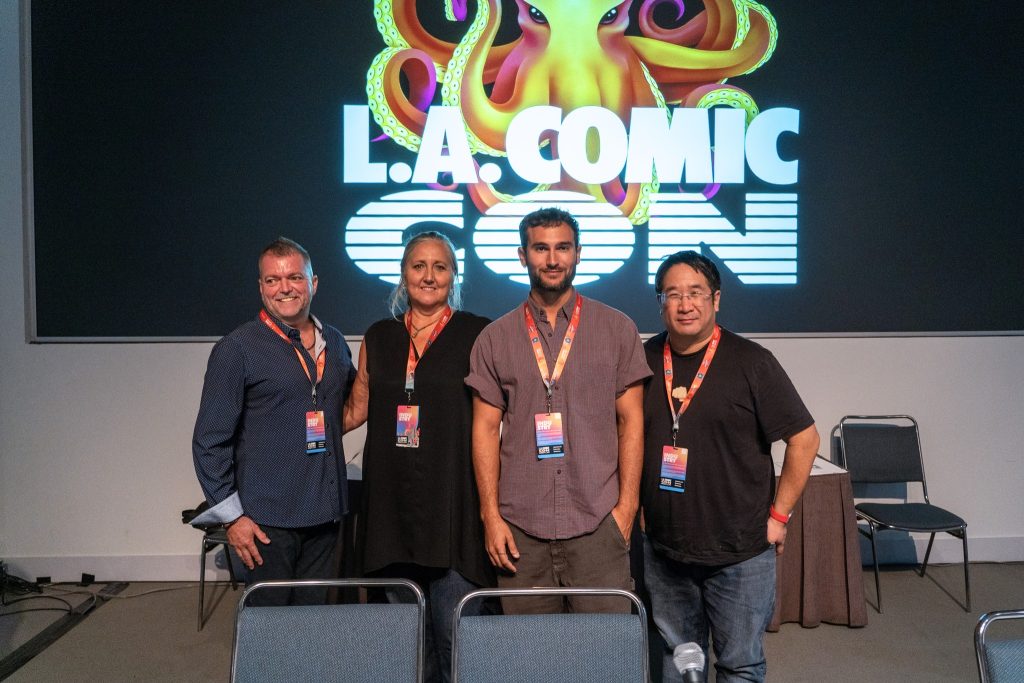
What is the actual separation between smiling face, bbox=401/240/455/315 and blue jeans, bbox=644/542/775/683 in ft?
3.19

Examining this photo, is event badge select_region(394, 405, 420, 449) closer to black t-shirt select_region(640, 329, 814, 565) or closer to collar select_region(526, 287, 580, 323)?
collar select_region(526, 287, 580, 323)

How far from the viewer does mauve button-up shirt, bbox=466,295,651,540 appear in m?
1.95

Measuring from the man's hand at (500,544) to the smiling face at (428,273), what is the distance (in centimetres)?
67

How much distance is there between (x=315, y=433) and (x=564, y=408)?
0.76 meters

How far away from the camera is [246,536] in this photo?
2100 millimetres

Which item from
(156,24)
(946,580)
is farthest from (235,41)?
(946,580)

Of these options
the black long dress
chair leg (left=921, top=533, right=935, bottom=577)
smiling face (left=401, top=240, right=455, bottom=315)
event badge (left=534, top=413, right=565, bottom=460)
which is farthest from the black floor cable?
chair leg (left=921, top=533, right=935, bottom=577)

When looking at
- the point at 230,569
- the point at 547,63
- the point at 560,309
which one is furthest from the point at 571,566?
the point at 547,63

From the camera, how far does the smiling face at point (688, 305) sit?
1974 mm

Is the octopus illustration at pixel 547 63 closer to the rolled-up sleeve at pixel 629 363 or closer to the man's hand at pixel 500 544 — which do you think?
the rolled-up sleeve at pixel 629 363

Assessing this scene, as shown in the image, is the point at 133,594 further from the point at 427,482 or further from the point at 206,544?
the point at 427,482

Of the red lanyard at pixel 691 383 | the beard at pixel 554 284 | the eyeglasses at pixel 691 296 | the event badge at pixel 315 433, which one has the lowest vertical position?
the event badge at pixel 315 433

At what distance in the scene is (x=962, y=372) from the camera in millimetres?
4129

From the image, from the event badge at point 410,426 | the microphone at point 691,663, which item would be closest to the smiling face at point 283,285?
the event badge at point 410,426
